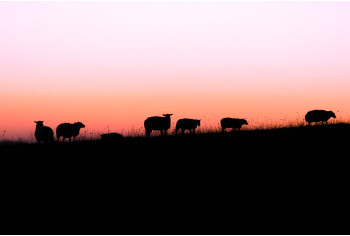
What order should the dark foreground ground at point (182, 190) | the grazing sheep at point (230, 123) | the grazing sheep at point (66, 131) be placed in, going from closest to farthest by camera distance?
the dark foreground ground at point (182, 190)
the grazing sheep at point (66, 131)
the grazing sheep at point (230, 123)

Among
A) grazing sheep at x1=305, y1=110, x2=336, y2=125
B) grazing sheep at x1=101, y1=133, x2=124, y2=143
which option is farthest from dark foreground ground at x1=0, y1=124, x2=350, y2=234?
grazing sheep at x1=305, y1=110, x2=336, y2=125

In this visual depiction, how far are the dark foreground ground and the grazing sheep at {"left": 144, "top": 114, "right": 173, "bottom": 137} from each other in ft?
32.4

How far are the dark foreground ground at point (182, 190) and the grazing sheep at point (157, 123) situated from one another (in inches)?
389

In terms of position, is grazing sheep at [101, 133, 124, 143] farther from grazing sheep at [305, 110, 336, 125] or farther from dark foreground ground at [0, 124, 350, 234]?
grazing sheep at [305, 110, 336, 125]

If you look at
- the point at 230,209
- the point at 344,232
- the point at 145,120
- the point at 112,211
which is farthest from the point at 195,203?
the point at 145,120

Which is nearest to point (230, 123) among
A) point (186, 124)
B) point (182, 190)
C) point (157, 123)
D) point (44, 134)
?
point (186, 124)

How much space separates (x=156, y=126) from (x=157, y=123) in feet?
0.62

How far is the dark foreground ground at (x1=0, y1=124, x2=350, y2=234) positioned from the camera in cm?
772

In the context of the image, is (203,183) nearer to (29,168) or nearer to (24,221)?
(24,221)

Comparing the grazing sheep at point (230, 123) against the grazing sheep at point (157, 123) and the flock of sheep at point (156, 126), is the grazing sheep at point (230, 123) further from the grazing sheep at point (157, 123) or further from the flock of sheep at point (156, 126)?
the grazing sheep at point (157, 123)

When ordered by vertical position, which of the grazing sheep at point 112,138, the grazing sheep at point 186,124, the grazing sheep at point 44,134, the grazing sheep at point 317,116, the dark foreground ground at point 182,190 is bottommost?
the dark foreground ground at point 182,190

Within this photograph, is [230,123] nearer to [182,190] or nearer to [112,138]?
[112,138]

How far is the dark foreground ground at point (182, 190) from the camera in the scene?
7.72 meters

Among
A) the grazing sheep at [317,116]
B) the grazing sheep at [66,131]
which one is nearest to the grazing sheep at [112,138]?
the grazing sheep at [66,131]
